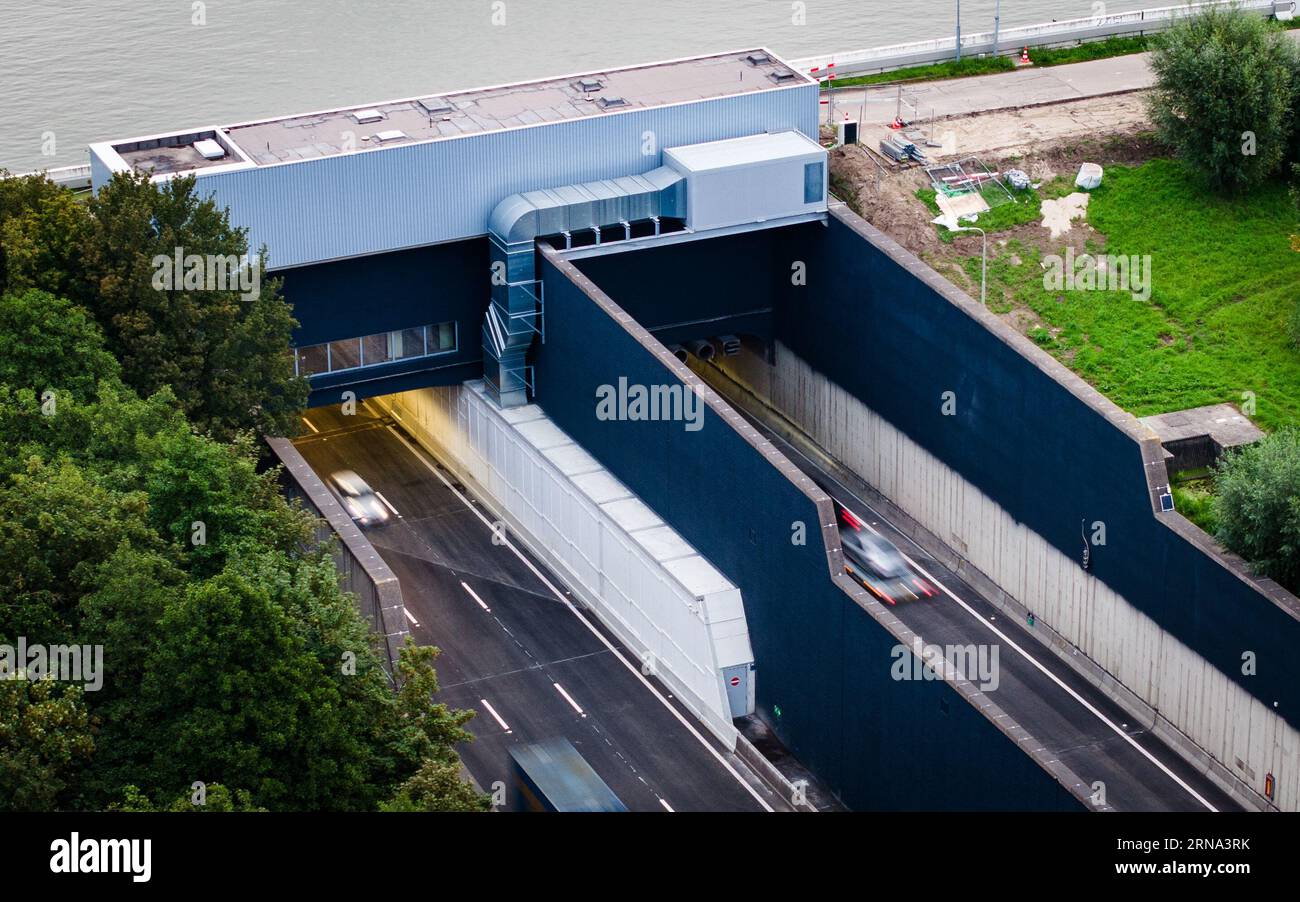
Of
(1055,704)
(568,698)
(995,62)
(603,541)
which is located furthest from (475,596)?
(995,62)

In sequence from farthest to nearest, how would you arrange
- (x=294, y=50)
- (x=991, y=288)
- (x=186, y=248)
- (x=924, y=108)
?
1. (x=294, y=50)
2. (x=924, y=108)
3. (x=991, y=288)
4. (x=186, y=248)

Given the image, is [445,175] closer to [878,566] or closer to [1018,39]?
[878,566]

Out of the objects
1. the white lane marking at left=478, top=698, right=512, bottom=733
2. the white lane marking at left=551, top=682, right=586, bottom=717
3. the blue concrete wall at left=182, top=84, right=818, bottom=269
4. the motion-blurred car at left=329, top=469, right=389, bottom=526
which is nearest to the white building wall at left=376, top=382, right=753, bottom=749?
the white lane marking at left=551, top=682, right=586, bottom=717

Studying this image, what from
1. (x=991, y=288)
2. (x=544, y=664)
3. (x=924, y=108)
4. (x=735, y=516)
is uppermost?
(x=924, y=108)

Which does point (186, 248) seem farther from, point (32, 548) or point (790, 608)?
point (790, 608)
